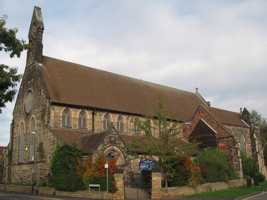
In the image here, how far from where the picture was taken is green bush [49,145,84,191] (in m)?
31.4

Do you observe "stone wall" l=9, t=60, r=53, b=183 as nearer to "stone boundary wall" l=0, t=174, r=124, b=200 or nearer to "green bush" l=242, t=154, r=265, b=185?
"stone boundary wall" l=0, t=174, r=124, b=200

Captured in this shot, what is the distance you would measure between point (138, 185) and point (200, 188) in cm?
580

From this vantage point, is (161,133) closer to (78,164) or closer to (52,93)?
(78,164)

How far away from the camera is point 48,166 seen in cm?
3672

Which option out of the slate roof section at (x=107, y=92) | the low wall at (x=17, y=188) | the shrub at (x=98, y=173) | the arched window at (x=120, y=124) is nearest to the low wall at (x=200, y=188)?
the shrub at (x=98, y=173)

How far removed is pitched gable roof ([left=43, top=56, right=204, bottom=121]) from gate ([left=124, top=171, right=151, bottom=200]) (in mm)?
7528

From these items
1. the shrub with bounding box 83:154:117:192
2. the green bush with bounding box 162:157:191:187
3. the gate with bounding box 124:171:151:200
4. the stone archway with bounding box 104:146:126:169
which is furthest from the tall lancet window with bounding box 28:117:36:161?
the green bush with bounding box 162:157:191:187

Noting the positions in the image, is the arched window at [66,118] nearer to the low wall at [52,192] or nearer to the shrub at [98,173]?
the low wall at [52,192]

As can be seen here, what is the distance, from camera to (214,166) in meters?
39.7

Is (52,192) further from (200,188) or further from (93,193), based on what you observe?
(200,188)

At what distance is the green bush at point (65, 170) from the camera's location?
31438mm

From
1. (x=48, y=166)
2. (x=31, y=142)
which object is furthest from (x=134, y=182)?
(x=31, y=142)

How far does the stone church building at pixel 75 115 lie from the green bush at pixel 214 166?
3.17 m

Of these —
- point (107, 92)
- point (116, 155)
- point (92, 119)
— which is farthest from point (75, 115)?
point (116, 155)
